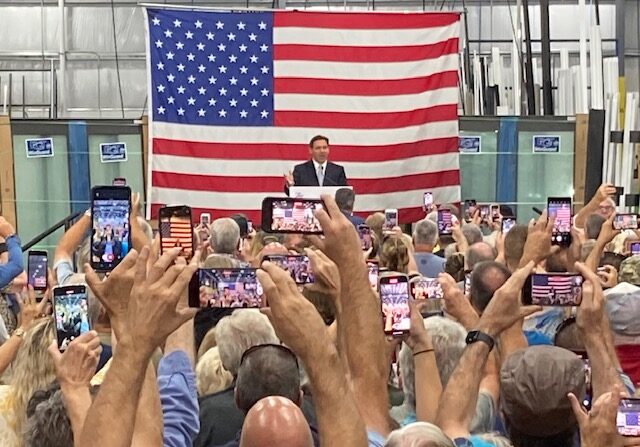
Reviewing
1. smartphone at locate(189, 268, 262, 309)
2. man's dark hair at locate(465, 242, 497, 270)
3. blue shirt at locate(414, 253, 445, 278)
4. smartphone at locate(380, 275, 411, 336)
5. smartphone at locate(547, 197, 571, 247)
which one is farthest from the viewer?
blue shirt at locate(414, 253, 445, 278)

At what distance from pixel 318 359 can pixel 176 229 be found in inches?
43.8

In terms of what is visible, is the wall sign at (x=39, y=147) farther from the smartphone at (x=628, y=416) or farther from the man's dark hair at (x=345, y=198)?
the smartphone at (x=628, y=416)

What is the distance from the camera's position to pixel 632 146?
48.9ft

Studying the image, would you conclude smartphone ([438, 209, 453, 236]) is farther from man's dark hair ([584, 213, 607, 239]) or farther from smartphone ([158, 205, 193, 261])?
smartphone ([158, 205, 193, 261])

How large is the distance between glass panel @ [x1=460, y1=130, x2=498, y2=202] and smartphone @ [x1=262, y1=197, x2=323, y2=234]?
32.0 ft

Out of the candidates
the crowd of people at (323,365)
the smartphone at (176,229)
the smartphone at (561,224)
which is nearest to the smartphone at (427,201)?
the smartphone at (561,224)

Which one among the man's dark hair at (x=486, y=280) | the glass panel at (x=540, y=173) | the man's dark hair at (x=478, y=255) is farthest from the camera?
the glass panel at (x=540, y=173)

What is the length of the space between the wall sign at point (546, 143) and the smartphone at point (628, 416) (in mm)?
10447

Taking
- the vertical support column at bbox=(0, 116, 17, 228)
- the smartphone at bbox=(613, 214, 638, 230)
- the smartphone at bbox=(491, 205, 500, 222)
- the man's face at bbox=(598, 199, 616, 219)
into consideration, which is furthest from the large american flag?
the smartphone at bbox=(613, 214, 638, 230)

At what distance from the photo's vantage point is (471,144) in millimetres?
13008

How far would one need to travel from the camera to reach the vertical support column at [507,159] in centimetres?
1305

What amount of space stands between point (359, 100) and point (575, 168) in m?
2.71

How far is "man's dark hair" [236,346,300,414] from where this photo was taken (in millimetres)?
3262

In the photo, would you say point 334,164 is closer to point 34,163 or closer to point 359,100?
point 359,100
